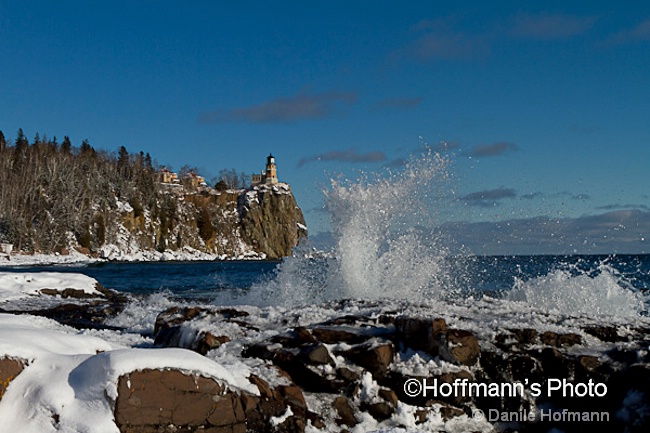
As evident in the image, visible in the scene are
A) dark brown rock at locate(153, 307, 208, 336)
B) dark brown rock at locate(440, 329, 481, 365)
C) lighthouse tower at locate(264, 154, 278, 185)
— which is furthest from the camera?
lighthouse tower at locate(264, 154, 278, 185)

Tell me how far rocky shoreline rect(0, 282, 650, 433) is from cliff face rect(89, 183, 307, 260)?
81.9 meters

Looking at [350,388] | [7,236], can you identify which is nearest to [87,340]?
[350,388]

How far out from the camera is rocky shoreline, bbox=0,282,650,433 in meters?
6.19

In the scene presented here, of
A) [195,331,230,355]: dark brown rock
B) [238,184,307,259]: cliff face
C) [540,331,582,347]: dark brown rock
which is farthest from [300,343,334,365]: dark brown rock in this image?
[238,184,307,259]: cliff face

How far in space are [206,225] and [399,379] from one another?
10660 cm

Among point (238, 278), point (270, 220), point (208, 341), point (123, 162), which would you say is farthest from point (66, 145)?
point (208, 341)

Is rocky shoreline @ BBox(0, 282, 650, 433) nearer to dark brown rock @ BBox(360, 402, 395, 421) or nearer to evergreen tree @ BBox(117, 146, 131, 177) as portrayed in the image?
dark brown rock @ BBox(360, 402, 395, 421)

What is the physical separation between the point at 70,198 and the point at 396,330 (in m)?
89.6

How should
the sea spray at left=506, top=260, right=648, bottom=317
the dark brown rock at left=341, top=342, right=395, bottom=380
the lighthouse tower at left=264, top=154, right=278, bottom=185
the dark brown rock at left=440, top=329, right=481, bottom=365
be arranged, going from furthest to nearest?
the lighthouse tower at left=264, top=154, right=278, bottom=185 → the sea spray at left=506, top=260, right=648, bottom=317 → the dark brown rock at left=440, top=329, right=481, bottom=365 → the dark brown rock at left=341, top=342, right=395, bottom=380

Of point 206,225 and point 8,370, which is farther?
point 206,225

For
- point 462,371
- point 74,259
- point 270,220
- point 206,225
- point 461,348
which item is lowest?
point 462,371

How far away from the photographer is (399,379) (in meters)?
7.68

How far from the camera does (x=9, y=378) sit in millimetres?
5875

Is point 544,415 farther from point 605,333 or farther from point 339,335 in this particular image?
point 339,335
